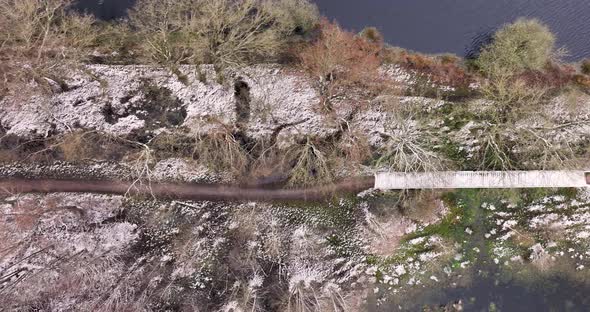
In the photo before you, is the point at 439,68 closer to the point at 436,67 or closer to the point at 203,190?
the point at 436,67

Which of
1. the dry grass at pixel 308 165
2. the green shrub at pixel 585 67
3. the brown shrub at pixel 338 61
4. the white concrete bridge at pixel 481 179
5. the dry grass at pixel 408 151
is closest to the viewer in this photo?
the dry grass at pixel 408 151

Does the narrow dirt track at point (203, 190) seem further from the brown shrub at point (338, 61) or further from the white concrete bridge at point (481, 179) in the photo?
the brown shrub at point (338, 61)

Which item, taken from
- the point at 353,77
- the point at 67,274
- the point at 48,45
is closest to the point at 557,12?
the point at 353,77

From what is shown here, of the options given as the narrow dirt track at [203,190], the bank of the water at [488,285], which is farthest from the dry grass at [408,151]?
the bank of the water at [488,285]

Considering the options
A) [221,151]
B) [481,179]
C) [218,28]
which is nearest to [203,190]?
[221,151]

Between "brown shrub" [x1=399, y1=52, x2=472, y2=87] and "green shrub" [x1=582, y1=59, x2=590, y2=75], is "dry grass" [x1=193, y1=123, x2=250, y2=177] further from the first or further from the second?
"green shrub" [x1=582, y1=59, x2=590, y2=75]

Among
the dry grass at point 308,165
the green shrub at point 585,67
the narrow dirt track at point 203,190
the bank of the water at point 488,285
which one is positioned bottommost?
the bank of the water at point 488,285

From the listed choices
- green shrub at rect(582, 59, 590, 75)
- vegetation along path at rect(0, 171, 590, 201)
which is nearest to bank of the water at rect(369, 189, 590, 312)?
vegetation along path at rect(0, 171, 590, 201)
